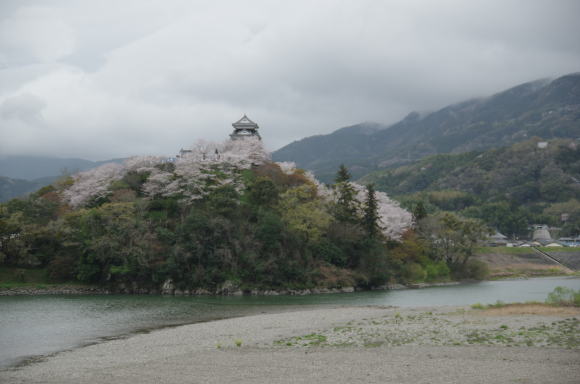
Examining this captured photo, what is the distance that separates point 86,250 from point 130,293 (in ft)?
22.8

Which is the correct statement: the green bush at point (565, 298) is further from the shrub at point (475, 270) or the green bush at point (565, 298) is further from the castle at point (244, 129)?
the castle at point (244, 129)

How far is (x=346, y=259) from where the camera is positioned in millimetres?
57125

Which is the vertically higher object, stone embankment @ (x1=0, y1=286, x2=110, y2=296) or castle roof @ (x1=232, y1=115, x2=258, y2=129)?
castle roof @ (x1=232, y1=115, x2=258, y2=129)

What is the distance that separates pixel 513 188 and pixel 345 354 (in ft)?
546

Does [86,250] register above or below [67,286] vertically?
above

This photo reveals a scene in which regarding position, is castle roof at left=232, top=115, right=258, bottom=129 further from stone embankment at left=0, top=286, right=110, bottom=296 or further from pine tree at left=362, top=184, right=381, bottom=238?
stone embankment at left=0, top=286, right=110, bottom=296

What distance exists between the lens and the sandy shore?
44.0 ft

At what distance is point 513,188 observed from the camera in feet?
540

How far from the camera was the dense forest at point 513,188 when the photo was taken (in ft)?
415

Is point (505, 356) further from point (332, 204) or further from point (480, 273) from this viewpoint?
point (480, 273)

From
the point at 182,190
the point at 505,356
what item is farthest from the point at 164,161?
the point at 505,356

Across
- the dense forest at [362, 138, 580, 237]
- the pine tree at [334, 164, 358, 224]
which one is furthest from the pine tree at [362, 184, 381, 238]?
the dense forest at [362, 138, 580, 237]

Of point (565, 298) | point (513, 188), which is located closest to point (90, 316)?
point (565, 298)

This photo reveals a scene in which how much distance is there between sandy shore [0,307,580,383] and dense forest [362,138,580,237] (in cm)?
10117
